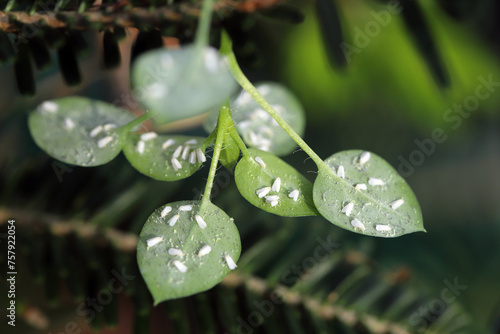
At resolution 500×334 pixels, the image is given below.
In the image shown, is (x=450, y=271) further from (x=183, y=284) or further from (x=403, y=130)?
(x=183, y=284)

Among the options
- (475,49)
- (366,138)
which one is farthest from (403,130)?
(475,49)

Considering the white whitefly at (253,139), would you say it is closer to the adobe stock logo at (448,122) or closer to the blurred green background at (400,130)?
the blurred green background at (400,130)

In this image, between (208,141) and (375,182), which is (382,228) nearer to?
(375,182)

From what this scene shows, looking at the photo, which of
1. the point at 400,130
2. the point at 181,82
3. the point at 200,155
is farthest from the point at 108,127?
the point at 400,130

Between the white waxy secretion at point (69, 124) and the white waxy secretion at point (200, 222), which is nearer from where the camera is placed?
the white waxy secretion at point (200, 222)

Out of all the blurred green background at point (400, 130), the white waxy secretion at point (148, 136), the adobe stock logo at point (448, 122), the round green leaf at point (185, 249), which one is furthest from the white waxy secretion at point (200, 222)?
the adobe stock logo at point (448, 122)
